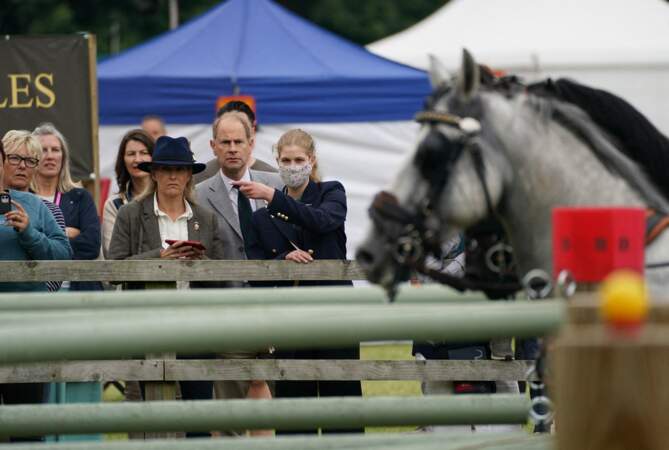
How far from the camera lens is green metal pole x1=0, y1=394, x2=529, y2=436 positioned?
12.9ft

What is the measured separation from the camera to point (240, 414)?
3.94 meters

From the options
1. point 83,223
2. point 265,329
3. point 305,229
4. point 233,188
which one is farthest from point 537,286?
point 83,223

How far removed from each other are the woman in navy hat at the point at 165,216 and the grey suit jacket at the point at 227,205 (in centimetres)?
16

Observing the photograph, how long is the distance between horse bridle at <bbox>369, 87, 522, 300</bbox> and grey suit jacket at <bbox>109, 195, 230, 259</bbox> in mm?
3421

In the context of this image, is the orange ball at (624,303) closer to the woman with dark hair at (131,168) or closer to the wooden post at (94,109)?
the woman with dark hair at (131,168)

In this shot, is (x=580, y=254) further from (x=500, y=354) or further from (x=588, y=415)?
(x=500, y=354)

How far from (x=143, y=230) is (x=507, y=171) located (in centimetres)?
371

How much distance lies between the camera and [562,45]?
15.6 m

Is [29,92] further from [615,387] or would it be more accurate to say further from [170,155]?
[615,387]

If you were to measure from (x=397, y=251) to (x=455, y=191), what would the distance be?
28 cm

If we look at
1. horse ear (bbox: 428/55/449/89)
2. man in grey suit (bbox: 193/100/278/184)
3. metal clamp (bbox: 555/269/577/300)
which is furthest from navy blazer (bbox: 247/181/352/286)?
metal clamp (bbox: 555/269/577/300)

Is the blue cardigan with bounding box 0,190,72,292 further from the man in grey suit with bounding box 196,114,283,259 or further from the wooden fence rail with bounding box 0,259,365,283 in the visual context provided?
the man in grey suit with bounding box 196,114,283,259

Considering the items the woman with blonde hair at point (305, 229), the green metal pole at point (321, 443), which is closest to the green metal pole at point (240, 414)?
the green metal pole at point (321, 443)

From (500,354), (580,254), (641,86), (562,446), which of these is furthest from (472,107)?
(641,86)
